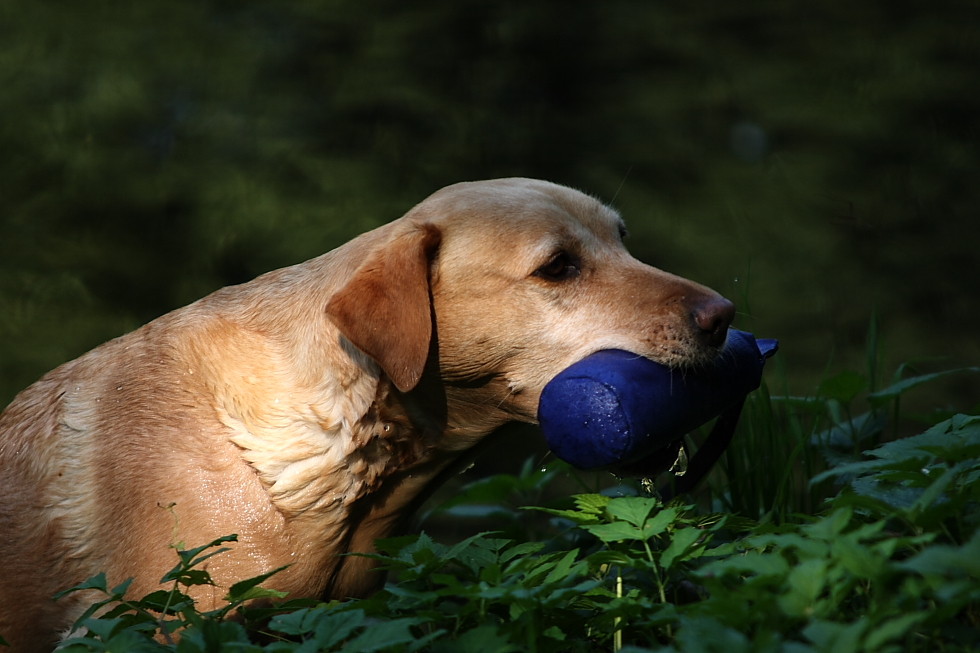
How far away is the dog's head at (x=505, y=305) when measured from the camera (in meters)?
2.61

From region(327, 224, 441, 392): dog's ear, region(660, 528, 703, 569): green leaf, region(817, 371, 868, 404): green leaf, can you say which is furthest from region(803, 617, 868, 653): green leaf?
region(817, 371, 868, 404): green leaf

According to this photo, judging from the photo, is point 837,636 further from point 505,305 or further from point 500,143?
point 500,143

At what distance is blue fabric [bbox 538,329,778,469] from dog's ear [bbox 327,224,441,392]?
0.37m

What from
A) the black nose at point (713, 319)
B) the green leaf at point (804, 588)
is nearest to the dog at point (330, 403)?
the black nose at point (713, 319)

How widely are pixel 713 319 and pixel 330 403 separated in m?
1.08

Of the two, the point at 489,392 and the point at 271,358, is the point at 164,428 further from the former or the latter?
the point at 489,392

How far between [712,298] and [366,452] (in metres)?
1.06

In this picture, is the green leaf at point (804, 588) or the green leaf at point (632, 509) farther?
the green leaf at point (632, 509)

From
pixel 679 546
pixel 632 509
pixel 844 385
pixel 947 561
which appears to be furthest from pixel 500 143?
pixel 947 561

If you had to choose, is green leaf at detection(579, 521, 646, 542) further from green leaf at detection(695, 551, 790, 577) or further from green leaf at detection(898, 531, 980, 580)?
green leaf at detection(898, 531, 980, 580)

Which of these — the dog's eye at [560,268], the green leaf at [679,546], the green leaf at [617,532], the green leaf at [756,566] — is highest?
the dog's eye at [560,268]

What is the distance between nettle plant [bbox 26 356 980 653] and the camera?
4.96 feet

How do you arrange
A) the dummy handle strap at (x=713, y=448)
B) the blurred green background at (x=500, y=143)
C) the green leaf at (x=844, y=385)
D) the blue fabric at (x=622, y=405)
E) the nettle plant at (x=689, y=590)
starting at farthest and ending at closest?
the blurred green background at (x=500, y=143), the green leaf at (x=844, y=385), the dummy handle strap at (x=713, y=448), the blue fabric at (x=622, y=405), the nettle plant at (x=689, y=590)

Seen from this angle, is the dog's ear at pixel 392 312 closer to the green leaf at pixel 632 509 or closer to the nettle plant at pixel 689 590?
the nettle plant at pixel 689 590
